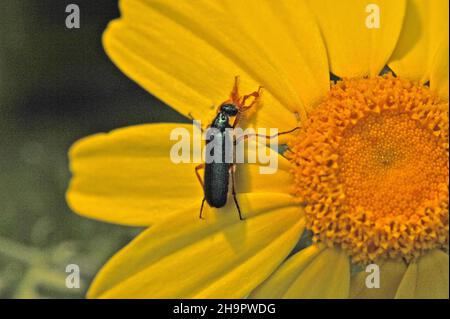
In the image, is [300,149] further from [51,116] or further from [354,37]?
[51,116]

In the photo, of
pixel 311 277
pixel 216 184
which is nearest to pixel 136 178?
pixel 216 184

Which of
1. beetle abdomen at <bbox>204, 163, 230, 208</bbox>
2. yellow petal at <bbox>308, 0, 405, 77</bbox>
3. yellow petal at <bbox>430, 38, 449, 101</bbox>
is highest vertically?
yellow petal at <bbox>308, 0, 405, 77</bbox>

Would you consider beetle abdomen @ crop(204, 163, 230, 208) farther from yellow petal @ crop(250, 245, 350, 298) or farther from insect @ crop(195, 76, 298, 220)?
yellow petal @ crop(250, 245, 350, 298)

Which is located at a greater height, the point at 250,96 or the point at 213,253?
the point at 250,96

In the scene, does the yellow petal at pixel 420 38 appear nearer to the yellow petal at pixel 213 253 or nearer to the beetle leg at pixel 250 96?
the beetle leg at pixel 250 96

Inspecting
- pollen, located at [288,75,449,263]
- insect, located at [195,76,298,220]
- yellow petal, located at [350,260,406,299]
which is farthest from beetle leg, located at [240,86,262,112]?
yellow petal, located at [350,260,406,299]

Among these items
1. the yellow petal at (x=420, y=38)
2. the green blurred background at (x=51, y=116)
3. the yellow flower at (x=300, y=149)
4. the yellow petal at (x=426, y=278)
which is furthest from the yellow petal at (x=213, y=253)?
the green blurred background at (x=51, y=116)
